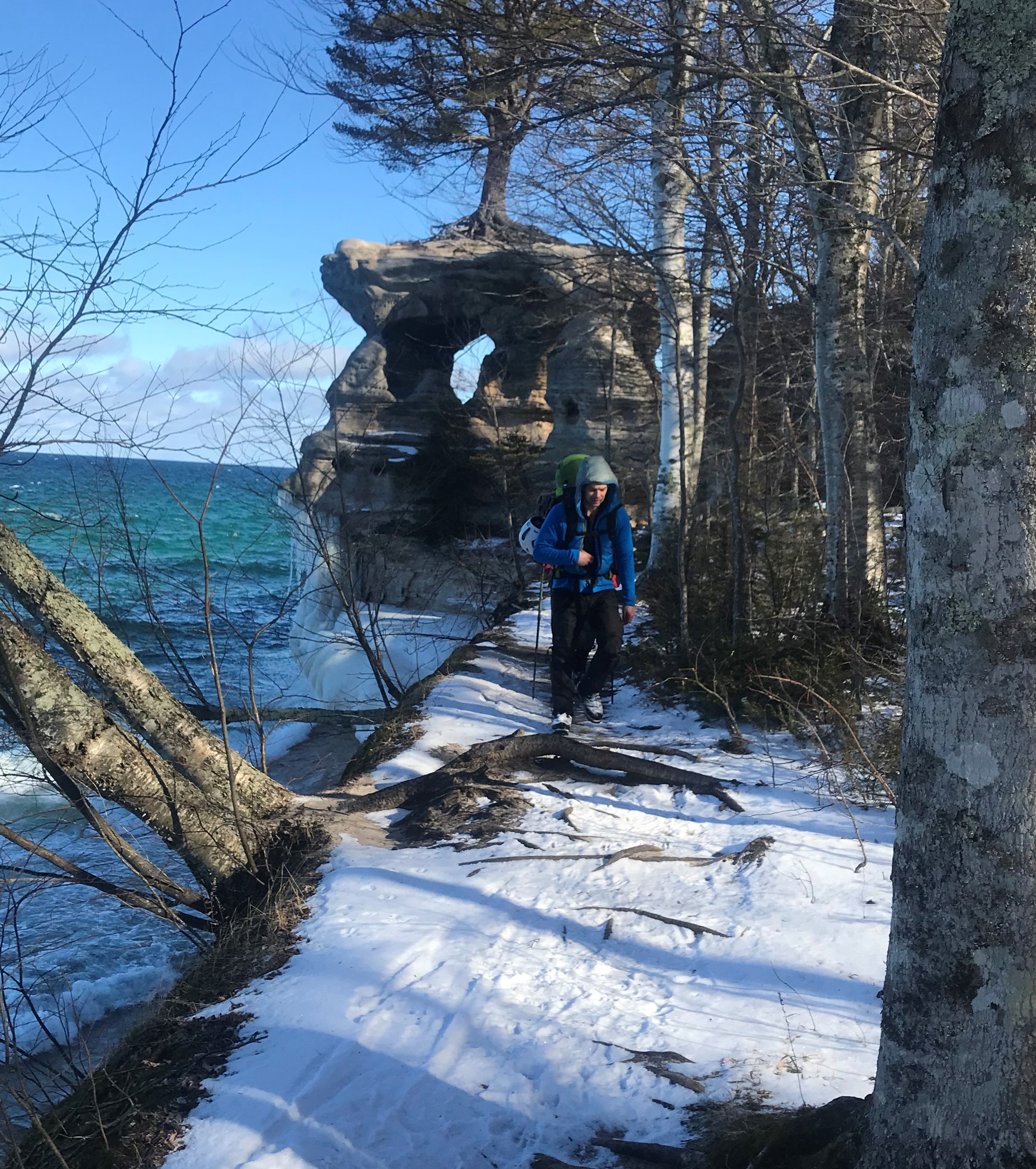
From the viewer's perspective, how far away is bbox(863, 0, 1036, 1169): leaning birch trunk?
1.51 metres

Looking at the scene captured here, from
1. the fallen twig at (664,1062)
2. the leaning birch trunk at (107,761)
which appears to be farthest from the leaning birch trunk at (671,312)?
the fallen twig at (664,1062)

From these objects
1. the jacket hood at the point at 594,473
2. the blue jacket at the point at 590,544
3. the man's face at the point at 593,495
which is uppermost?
the jacket hood at the point at 594,473

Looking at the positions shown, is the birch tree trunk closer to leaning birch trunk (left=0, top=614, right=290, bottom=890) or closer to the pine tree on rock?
the pine tree on rock

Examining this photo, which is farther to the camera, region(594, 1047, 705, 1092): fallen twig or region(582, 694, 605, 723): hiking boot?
region(582, 694, 605, 723): hiking boot

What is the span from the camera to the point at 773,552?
7.47 meters

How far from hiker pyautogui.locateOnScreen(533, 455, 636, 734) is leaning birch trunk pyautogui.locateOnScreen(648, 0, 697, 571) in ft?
5.32

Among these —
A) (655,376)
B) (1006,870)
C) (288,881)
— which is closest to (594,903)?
(288,881)

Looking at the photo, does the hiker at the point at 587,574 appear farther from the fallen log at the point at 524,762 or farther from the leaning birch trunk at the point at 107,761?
the leaning birch trunk at the point at 107,761

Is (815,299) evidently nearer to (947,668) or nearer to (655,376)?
(947,668)

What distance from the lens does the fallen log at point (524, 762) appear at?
4.92 m

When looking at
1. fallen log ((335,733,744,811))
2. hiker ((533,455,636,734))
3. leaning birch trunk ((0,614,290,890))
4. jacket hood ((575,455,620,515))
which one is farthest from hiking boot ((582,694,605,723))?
leaning birch trunk ((0,614,290,890))

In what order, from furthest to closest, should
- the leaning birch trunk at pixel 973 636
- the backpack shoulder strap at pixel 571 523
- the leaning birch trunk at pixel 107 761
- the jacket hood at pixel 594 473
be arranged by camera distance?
1. the backpack shoulder strap at pixel 571 523
2. the jacket hood at pixel 594 473
3. the leaning birch trunk at pixel 107 761
4. the leaning birch trunk at pixel 973 636

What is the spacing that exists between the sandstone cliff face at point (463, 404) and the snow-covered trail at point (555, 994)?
1058 cm

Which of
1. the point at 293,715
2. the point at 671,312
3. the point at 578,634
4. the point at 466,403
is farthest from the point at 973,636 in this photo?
the point at 466,403
